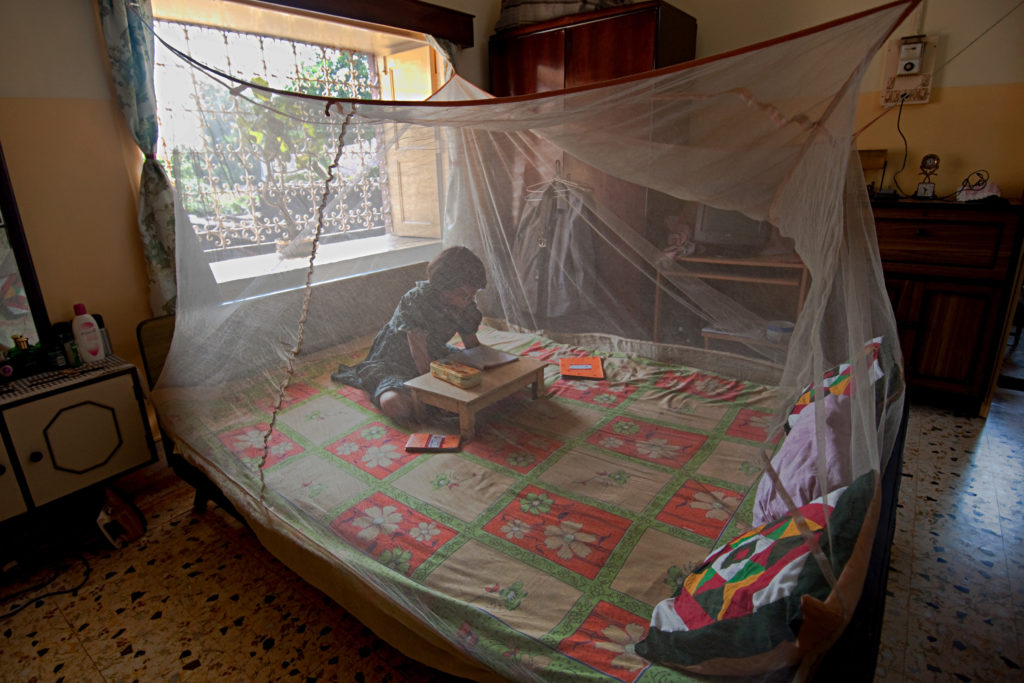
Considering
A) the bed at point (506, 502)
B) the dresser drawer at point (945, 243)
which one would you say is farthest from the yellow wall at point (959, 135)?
the bed at point (506, 502)

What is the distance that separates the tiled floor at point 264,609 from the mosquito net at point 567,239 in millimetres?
349

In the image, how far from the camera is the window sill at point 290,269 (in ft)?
6.31

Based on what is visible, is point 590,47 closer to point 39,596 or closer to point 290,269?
point 290,269

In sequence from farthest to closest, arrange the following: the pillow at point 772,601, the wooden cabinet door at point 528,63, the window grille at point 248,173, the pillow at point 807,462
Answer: the wooden cabinet door at point 528,63 < the window grille at point 248,173 < the pillow at point 807,462 < the pillow at point 772,601

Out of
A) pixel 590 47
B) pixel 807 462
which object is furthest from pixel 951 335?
pixel 590 47

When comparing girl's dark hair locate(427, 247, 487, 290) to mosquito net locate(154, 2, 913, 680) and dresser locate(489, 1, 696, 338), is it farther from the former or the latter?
dresser locate(489, 1, 696, 338)

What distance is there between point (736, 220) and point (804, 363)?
1.89 feet

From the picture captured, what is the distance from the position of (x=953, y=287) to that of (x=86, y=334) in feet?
14.2

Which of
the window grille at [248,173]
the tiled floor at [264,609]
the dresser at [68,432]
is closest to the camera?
the tiled floor at [264,609]

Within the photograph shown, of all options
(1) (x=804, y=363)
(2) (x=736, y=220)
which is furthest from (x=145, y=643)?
(2) (x=736, y=220)

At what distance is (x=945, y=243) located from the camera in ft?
9.78

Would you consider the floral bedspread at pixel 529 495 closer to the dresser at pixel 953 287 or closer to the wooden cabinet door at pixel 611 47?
the dresser at pixel 953 287

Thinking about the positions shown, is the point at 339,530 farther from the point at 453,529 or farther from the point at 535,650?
the point at 535,650

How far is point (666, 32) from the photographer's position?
3.35m
